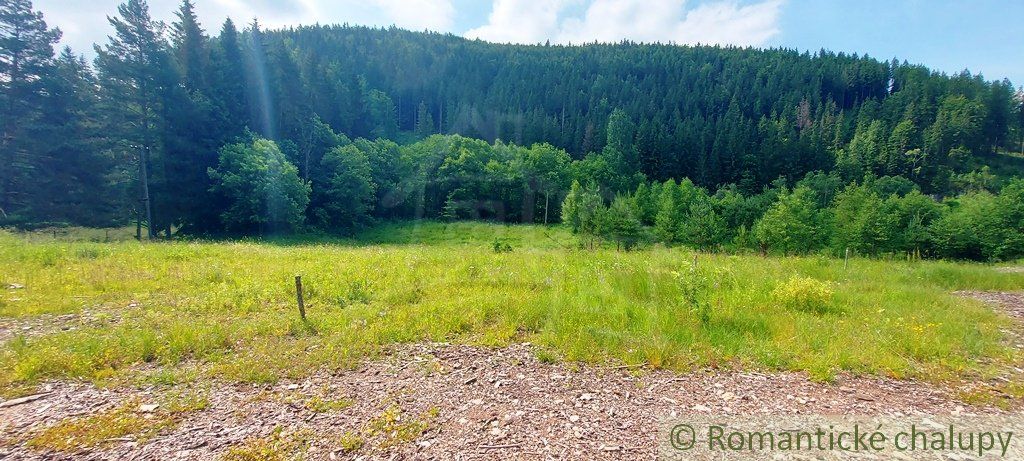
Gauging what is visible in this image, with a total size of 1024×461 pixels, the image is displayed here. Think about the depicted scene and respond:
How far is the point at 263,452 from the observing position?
159 inches

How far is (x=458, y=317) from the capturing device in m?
7.97

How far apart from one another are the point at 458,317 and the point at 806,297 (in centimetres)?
798

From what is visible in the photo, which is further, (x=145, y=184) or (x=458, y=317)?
(x=145, y=184)

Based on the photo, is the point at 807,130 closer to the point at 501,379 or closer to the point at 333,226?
the point at 333,226

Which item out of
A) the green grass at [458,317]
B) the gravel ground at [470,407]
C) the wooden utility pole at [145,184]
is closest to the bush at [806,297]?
the green grass at [458,317]

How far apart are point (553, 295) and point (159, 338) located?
23.7 feet

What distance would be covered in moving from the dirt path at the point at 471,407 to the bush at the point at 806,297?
3400mm

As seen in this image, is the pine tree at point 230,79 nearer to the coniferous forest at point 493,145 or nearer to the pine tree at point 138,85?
the coniferous forest at point 493,145

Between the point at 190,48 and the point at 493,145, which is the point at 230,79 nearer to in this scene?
the point at 190,48

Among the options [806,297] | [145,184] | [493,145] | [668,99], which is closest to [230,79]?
[145,184]

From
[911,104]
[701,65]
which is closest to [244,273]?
[911,104]

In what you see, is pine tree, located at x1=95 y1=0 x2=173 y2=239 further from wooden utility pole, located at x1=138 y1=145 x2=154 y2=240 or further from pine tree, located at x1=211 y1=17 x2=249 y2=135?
pine tree, located at x1=211 y1=17 x2=249 y2=135

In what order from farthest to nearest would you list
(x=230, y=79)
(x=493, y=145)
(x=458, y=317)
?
1. (x=493, y=145)
2. (x=230, y=79)
3. (x=458, y=317)

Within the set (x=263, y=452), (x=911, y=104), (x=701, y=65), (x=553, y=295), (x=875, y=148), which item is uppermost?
(x=701, y=65)
